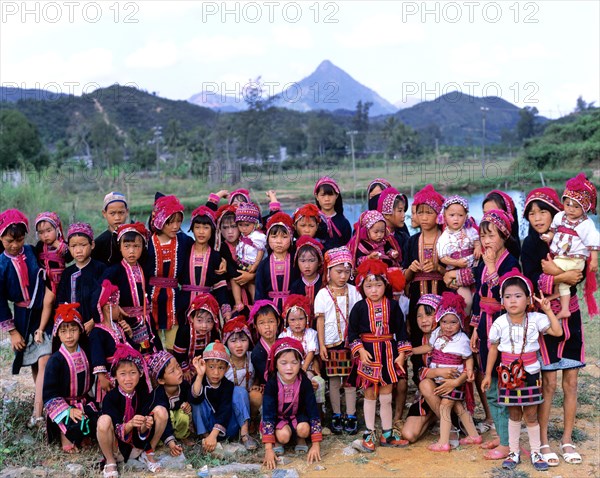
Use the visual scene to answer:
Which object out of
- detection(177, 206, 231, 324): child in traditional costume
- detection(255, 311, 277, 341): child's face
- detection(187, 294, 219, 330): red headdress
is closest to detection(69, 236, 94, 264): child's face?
detection(177, 206, 231, 324): child in traditional costume

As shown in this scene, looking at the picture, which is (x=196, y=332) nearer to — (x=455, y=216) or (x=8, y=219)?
(x=8, y=219)

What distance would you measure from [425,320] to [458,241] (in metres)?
0.63

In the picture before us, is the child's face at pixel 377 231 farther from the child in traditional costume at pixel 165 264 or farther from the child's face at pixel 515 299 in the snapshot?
the child in traditional costume at pixel 165 264

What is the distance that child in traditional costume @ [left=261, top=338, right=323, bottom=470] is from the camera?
184 inches

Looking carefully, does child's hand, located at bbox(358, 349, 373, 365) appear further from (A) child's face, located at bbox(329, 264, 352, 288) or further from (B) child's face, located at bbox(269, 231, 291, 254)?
(B) child's face, located at bbox(269, 231, 291, 254)

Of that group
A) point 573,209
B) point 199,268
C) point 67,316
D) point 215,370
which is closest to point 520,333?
point 573,209

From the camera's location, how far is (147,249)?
5305 mm

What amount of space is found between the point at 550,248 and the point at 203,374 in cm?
257

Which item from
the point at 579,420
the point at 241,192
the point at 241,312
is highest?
the point at 241,192

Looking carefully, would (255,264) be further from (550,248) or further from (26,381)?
(26,381)

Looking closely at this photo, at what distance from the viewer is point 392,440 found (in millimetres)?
4828

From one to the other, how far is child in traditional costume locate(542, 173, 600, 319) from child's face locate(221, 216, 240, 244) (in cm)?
256

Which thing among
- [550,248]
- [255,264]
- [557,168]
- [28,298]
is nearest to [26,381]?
[28,298]

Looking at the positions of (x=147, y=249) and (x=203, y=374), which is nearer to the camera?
(x=203, y=374)
